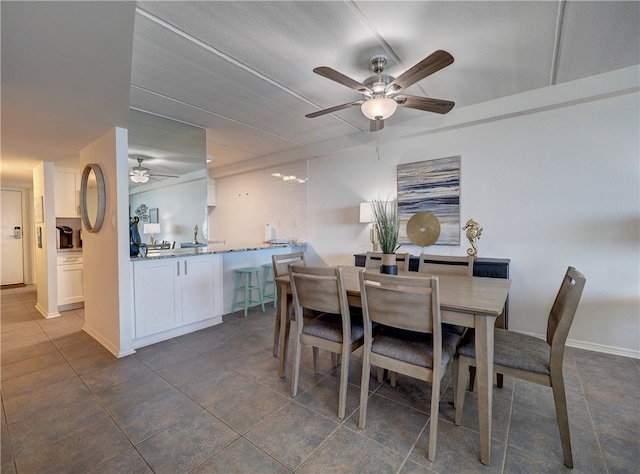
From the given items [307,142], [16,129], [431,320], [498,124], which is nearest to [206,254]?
[16,129]

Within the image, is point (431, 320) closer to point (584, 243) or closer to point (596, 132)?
point (584, 243)

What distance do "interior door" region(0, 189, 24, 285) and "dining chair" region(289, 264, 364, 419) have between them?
295 inches

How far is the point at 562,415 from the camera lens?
57.1 inches

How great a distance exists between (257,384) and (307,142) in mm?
3479

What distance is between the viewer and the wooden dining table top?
1530mm

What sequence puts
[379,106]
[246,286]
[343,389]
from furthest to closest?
[246,286], [379,106], [343,389]

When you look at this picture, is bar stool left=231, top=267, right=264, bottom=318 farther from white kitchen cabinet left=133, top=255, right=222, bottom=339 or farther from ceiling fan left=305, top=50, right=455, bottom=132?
ceiling fan left=305, top=50, right=455, bottom=132

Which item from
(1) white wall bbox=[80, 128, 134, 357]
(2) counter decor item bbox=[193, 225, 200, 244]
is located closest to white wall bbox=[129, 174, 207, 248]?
(2) counter decor item bbox=[193, 225, 200, 244]

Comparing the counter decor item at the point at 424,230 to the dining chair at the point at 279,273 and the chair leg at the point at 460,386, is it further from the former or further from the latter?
the chair leg at the point at 460,386

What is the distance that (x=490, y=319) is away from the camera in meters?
1.49

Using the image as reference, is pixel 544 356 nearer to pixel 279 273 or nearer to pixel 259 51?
pixel 279 273

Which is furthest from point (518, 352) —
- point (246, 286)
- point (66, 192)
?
point (66, 192)

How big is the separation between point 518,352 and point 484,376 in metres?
0.31

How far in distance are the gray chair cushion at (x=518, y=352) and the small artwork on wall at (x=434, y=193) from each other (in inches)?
71.3
